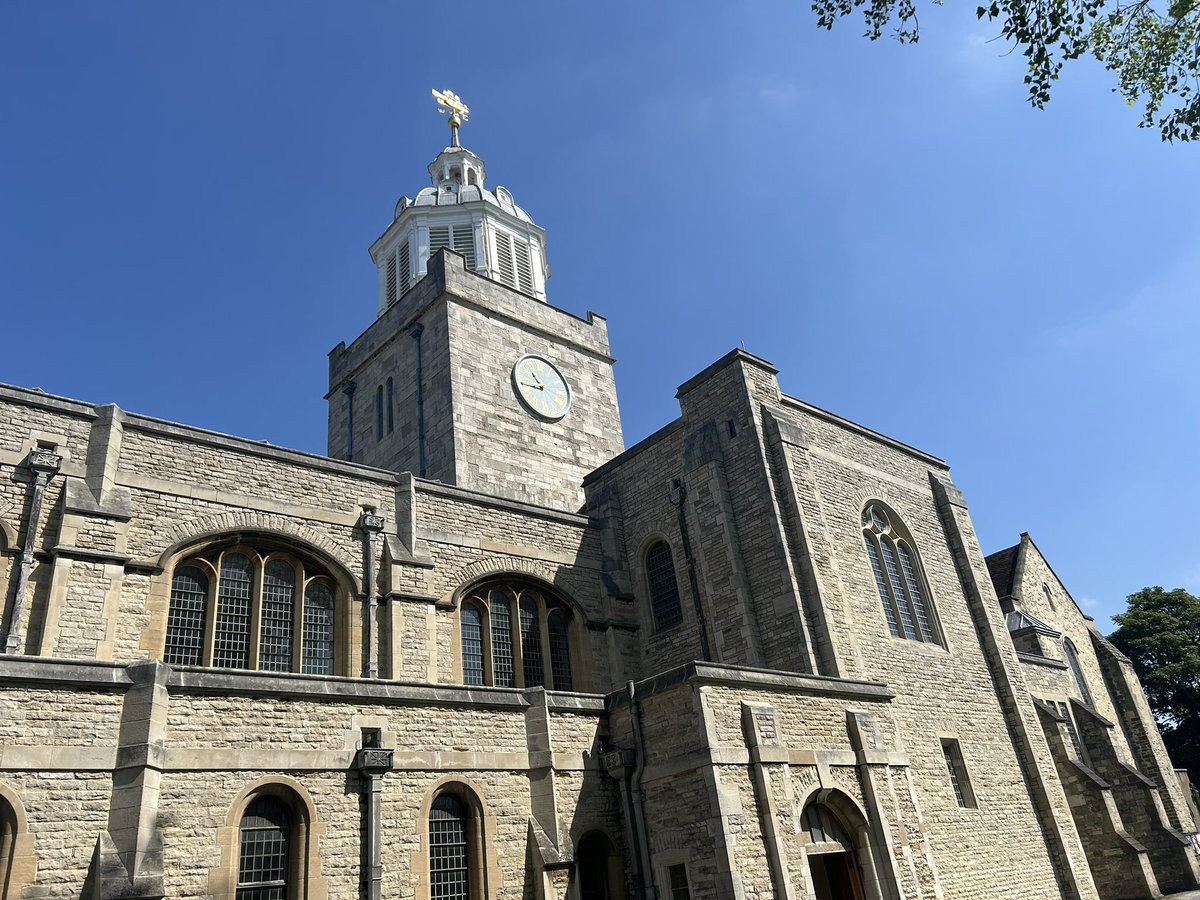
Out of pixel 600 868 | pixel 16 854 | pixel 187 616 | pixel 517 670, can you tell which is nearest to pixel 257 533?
pixel 187 616

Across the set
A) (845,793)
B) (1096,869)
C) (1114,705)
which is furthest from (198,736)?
(1114,705)

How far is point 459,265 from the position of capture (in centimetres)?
2980

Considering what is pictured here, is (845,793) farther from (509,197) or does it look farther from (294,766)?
(509,197)

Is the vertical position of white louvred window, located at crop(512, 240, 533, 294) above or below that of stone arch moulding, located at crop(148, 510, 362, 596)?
above

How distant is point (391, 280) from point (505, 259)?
4499mm

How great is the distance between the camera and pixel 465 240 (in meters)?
33.0

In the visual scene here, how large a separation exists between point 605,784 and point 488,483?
12434 mm

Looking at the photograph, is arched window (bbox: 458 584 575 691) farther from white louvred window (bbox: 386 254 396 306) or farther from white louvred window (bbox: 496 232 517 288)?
white louvred window (bbox: 386 254 396 306)

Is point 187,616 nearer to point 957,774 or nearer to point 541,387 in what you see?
point 541,387

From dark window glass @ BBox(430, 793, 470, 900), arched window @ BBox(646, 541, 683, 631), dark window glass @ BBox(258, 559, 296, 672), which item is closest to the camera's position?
dark window glass @ BBox(430, 793, 470, 900)

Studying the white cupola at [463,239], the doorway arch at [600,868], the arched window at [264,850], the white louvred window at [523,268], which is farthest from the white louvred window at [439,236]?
the arched window at [264,850]

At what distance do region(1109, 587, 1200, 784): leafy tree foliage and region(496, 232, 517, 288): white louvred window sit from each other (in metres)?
40.0

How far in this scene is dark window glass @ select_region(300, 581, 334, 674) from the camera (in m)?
17.4

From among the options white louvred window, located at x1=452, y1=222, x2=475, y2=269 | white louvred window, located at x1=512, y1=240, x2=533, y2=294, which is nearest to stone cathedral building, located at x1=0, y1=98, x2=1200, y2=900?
white louvred window, located at x1=452, y1=222, x2=475, y2=269
